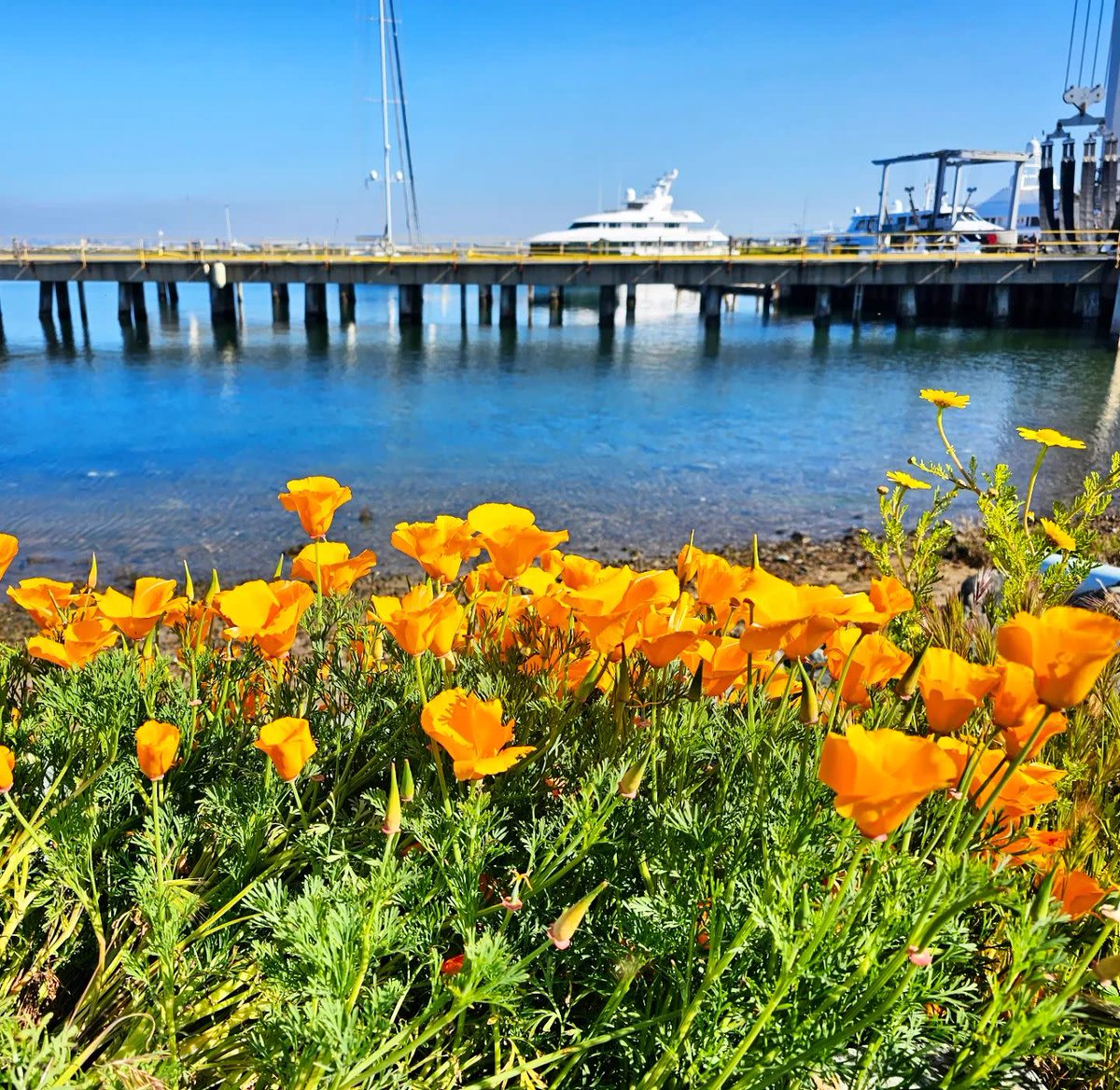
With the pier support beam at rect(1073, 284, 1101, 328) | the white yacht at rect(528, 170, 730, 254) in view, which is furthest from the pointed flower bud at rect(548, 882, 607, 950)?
the white yacht at rect(528, 170, 730, 254)

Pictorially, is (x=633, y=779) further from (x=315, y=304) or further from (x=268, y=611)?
(x=315, y=304)

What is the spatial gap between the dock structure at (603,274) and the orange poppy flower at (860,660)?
99.0 ft

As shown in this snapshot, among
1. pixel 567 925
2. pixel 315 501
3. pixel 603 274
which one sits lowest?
pixel 567 925

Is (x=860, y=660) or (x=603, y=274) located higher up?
(x=603, y=274)

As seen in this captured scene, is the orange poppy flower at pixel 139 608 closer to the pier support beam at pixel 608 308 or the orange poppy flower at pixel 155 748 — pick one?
the orange poppy flower at pixel 155 748

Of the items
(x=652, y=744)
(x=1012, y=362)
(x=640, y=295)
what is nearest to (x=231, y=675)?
(x=652, y=744)

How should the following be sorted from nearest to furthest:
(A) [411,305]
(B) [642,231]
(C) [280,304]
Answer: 1. (A) [411,305]
2. (C) [280,304]
3. (B) [642,231]

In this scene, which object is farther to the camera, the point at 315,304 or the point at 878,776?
the point at 315,304

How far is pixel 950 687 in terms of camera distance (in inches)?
47.9

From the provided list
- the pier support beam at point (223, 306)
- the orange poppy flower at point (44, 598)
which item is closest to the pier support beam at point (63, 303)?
the pier support beam at point (223, 306)

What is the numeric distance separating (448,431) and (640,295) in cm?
4559

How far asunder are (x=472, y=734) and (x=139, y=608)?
0.83 m

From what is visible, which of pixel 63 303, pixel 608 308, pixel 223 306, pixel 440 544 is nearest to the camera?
pixel 440 544

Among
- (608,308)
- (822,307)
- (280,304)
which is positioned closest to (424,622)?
(608,308)
